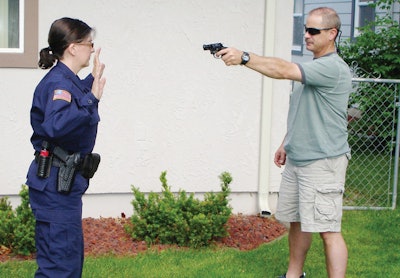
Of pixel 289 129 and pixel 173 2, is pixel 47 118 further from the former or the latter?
pixel 173 2

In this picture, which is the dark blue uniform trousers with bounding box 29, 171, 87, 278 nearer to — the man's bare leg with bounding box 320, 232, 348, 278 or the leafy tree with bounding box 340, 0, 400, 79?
the man's bare leg with bounding box 320, 232, 348, 278

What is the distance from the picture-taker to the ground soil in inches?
209

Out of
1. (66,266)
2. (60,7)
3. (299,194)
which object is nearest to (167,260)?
(299,194)

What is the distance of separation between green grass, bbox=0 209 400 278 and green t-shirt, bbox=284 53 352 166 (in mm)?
1021

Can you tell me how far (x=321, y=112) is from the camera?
13.8 feet

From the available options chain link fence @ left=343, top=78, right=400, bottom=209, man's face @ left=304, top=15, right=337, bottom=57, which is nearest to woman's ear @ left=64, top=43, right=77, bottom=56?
man's face @ left=304, top=15, right=337, bottom=57

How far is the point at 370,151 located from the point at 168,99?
3.85 meters

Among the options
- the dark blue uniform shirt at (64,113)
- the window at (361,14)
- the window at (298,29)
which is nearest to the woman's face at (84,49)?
the dark blue uniform shirt at (64,113)

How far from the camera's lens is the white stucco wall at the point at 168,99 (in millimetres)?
5855

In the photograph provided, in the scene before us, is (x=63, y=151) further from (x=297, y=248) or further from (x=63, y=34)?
(x=297, y=248)

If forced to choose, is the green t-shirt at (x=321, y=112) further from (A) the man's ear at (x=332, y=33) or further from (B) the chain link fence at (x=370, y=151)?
(B) the chain link fence at (x=370, y=151)

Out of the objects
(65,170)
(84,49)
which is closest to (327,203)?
(65,170)

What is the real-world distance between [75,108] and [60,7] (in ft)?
8.57

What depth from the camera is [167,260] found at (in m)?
5.04
